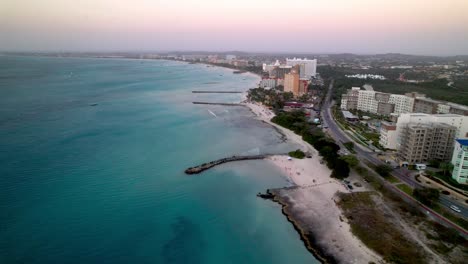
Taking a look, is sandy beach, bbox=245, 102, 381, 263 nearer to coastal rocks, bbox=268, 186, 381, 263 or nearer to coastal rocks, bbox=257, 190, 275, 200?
coastal rocks, bbox=268, 186, 381, 263

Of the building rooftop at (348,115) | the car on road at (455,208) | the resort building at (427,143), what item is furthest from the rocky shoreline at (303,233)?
the building rooftop at (348,115)

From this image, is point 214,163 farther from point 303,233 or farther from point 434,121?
point 434,121

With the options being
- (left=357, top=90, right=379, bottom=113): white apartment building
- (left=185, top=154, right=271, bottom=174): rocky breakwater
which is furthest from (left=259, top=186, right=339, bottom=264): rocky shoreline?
(left=357, top=90, right=379, bottom=113): white apartment building

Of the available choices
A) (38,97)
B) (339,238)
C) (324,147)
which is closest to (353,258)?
(339,238)

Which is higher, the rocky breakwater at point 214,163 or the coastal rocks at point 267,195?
the rocky breakwater at point 214,163

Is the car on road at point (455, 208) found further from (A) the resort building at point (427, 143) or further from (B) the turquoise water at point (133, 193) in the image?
(B) the turquoise water at point (133, 193)

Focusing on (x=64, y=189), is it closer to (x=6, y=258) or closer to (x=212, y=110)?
(x=6, y=258)
